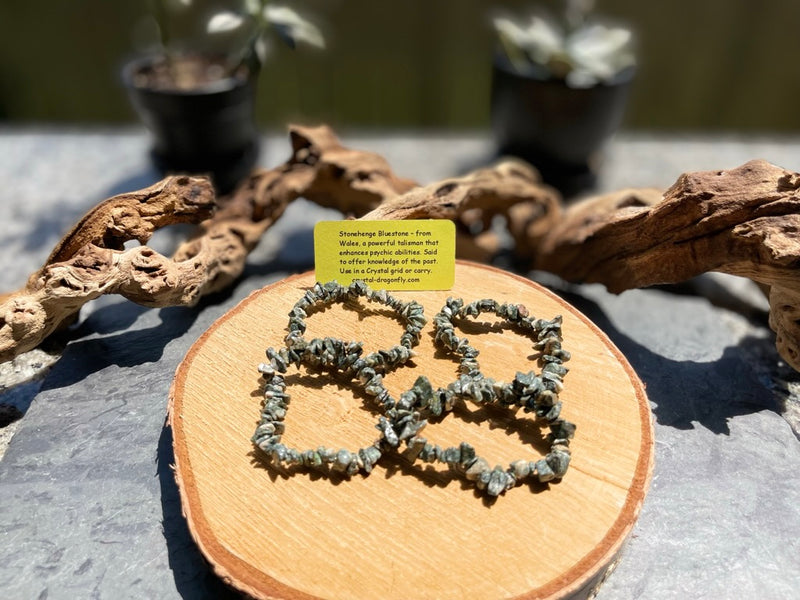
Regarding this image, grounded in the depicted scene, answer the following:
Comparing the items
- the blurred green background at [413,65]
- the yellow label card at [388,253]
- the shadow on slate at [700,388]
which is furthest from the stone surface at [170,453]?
the blurred green background at [413,65]

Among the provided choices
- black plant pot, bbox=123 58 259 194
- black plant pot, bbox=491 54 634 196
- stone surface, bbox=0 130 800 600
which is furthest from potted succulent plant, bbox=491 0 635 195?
black plant pot, bbox=123 58 259 194

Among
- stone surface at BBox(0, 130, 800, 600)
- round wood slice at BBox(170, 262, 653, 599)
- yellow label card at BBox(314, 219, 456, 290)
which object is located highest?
yellow label card at BBox(314, 219, 456, 290)

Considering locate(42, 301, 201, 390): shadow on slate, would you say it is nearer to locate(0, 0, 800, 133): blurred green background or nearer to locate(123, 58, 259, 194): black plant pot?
locate(123, 58, 259, 194): black plant pot

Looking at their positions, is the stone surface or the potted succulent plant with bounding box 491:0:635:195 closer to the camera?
the stone surface

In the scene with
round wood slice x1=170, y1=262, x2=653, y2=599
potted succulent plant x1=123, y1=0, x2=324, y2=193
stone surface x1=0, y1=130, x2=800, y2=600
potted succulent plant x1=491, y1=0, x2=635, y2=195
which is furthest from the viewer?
potted succulent plant x1=491, y1=0, x2=635, y2=195

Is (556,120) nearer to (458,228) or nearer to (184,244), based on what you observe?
(458,228)

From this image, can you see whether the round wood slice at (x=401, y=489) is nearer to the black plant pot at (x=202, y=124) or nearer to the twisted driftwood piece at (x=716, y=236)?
the twisted driftwood piece at (x=716, y=236)
